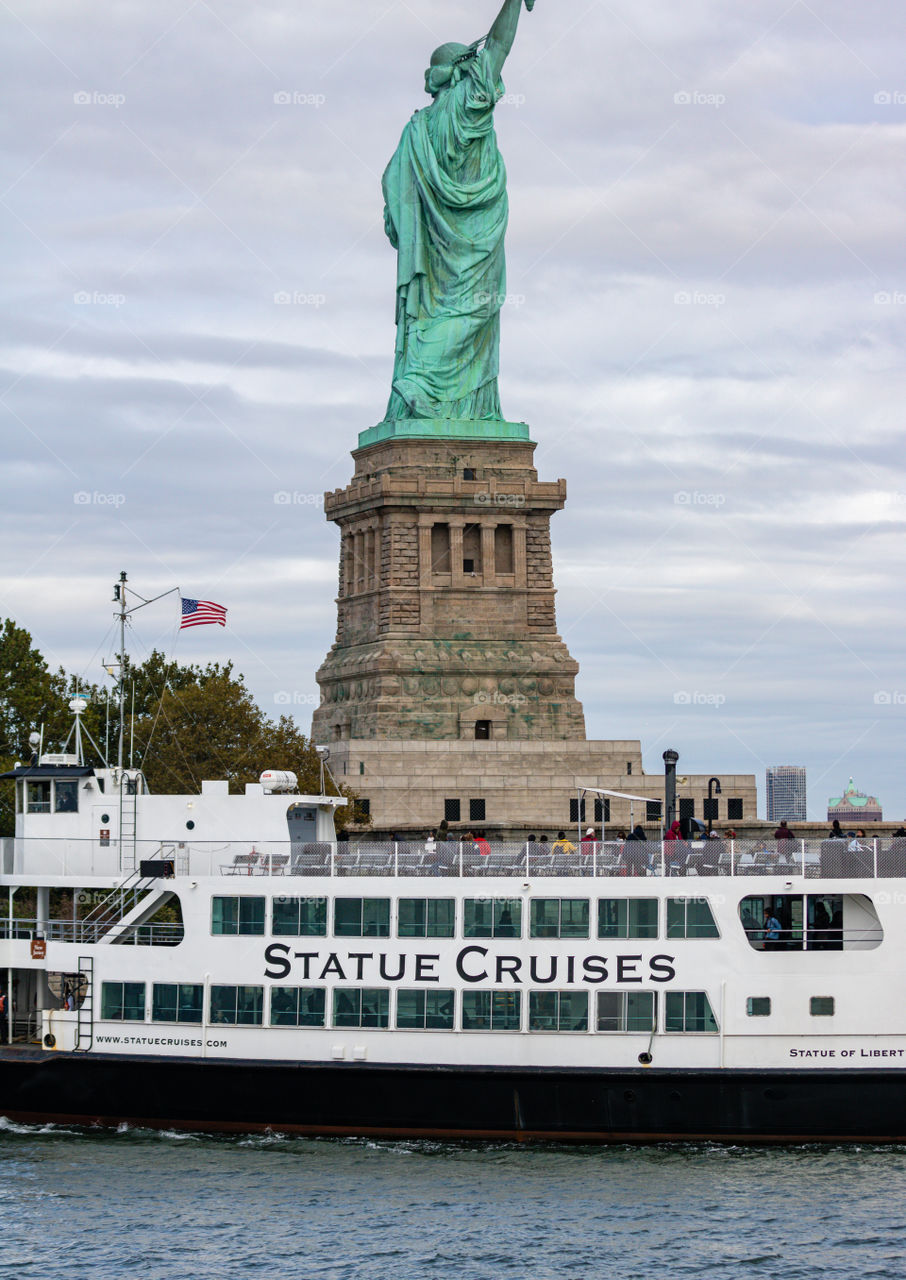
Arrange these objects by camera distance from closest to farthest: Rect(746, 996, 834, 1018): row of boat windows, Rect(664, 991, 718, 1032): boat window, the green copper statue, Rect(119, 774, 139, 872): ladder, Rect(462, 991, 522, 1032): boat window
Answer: Rect(746, 996, 834, 1018): row of boat windows
Rect(664, 991, 718, 1032): boat window
Rect(462, 991, 522, 1032): boat window
Rect(119, 774, 139, 872): ladder
the green copper statue

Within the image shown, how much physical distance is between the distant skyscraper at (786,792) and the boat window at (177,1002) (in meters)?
44.1

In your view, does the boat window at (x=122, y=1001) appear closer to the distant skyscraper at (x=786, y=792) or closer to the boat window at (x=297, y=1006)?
the boat window at (x=297, y=1006)

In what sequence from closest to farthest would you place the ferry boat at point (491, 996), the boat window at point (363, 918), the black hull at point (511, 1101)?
the black hull at point (511, 1101), the ferry boat at point (491, 996), the boat window at point (363, 918)

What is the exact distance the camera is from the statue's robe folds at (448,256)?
85.6 metres

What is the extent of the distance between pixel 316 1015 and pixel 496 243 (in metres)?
49.1

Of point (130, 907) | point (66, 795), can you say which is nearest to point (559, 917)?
point (130, 907)

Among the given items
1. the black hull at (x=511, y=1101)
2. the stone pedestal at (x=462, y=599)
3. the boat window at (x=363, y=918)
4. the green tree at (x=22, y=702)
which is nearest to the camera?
the black hull at (x=511, y=1101)

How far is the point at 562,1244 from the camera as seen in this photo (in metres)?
35.9

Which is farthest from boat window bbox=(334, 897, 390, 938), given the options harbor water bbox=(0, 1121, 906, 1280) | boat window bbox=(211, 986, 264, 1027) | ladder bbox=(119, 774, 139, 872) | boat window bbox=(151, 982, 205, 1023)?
ladder bbox=(119, 774, 139, 872)

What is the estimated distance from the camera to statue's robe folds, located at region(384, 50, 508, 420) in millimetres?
85625

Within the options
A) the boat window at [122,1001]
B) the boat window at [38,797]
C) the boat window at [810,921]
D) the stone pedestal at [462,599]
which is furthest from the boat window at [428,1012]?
the stone pedestal at [462,599]

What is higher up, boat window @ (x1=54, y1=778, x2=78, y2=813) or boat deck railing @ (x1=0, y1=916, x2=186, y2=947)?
boat window @ (x1=54, y1=778, x2=78, y2=813)

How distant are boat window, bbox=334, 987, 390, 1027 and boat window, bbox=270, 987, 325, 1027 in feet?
1.21

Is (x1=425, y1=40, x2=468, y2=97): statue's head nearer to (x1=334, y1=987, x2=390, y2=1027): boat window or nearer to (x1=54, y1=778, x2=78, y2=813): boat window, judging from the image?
(x1=54, y1=778, x2=78, y2=813): boat window
